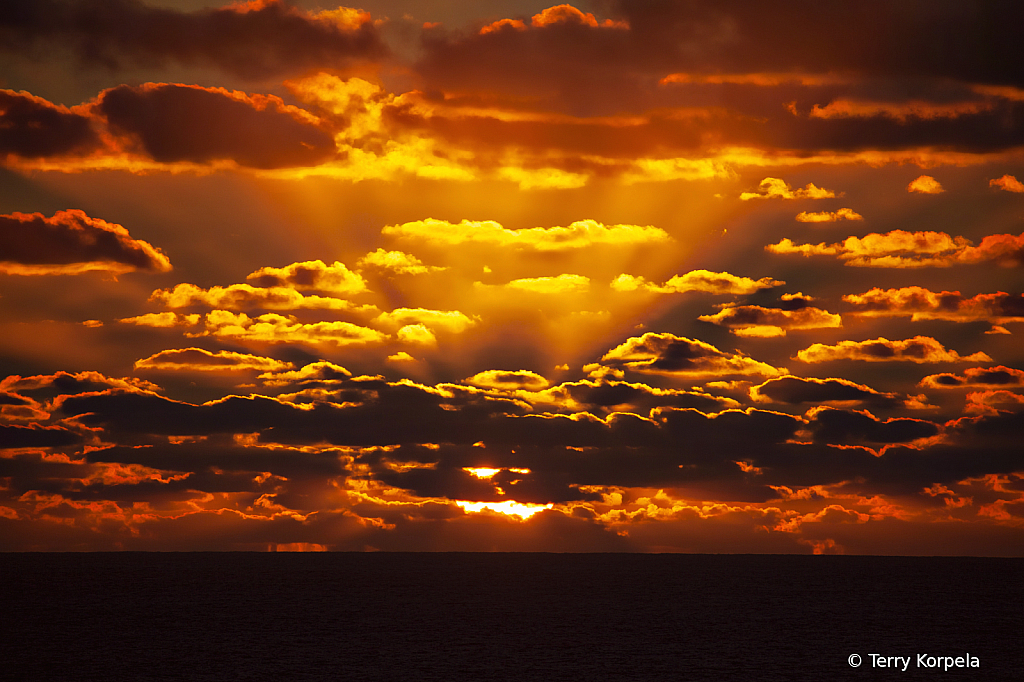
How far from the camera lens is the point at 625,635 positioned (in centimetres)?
14825

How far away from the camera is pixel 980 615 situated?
196 m

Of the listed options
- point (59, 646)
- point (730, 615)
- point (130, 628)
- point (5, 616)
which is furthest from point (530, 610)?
point (5, 616)

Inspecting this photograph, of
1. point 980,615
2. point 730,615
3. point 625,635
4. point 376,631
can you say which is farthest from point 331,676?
point 980,615

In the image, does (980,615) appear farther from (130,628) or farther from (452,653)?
(130,628)

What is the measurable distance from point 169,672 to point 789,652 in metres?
80.6

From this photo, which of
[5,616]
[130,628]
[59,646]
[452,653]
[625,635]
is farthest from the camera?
[5,616]

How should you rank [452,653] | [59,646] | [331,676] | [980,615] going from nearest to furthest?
[331,676] < [452,653] < [59,646] < [980,615]

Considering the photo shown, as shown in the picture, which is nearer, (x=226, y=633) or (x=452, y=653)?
(x=452, y=653)

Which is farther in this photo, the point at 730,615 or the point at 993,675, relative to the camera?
the point at 730,615

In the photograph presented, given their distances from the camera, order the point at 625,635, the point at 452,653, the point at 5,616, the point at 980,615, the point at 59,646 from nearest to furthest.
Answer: the point at 452,653 < the point at 59,646 < the point at 625,635 < the point at 5,616 < the point at 980,615

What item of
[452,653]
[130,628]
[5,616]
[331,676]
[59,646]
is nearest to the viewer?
[331,676]

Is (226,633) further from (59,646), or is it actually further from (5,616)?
(5,616)

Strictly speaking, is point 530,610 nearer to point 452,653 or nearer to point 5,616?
point 452,653

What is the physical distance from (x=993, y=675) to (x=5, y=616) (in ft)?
558
